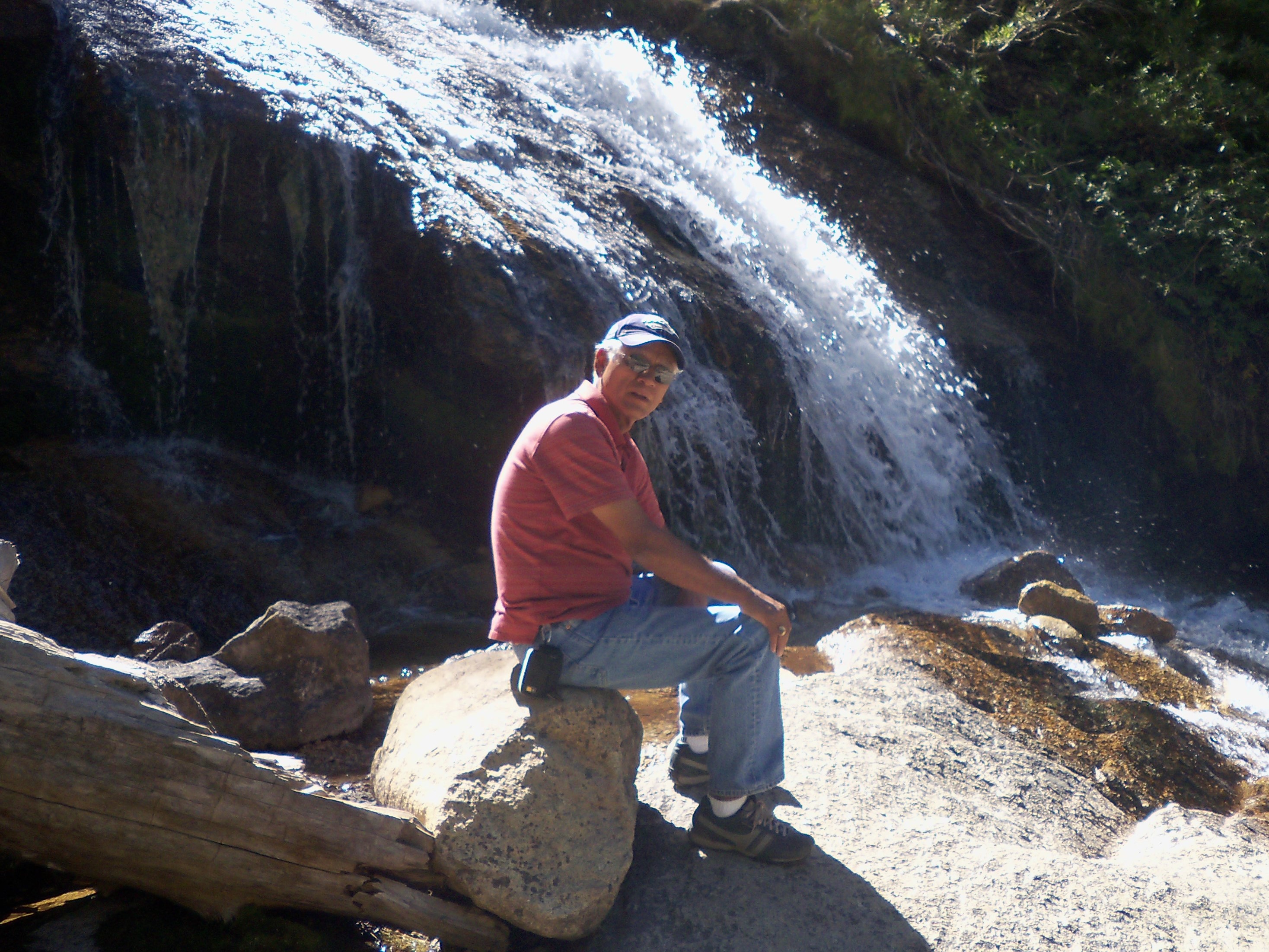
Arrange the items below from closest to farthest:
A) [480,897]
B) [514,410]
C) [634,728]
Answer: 1. [480,897]
2. [634,728]
3. [514,410]

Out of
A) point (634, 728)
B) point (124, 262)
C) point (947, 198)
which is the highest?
point (947, 198)

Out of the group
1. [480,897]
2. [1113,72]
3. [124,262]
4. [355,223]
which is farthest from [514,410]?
[1113,72]

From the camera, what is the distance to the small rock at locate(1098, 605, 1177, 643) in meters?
6.67

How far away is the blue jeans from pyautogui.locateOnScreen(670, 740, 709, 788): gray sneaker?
11.5 inches

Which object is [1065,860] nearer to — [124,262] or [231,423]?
[231,423]

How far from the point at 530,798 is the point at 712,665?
669 millimetres

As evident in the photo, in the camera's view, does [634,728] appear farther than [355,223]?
No

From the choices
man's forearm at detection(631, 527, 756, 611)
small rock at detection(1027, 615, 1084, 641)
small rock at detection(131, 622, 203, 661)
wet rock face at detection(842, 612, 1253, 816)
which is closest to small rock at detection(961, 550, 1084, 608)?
small rock at detection(1027, 615, 1084, 641)

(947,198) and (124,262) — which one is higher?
(947,198)

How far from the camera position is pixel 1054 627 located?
20.7 ft

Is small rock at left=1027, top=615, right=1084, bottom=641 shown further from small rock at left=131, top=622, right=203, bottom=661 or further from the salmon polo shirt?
small rock at left=131, top=622, right=203, bottom=661

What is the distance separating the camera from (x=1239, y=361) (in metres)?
9.79

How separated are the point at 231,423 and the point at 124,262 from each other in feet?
4.49

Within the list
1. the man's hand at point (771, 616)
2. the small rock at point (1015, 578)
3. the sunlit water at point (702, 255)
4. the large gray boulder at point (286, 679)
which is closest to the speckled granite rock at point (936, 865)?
the man's hand at point (771, 616)
